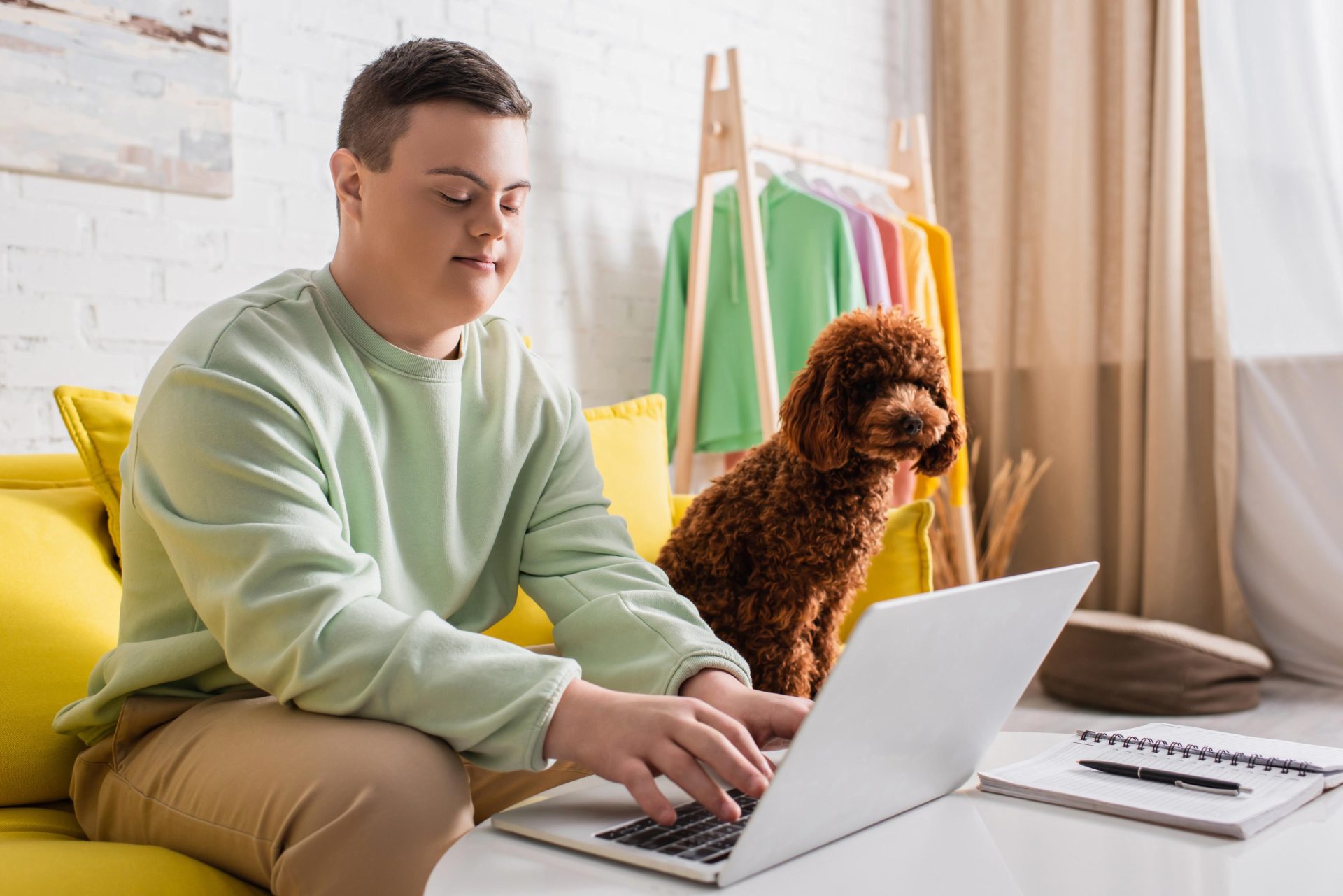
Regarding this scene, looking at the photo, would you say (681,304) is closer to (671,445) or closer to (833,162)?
(671,445)

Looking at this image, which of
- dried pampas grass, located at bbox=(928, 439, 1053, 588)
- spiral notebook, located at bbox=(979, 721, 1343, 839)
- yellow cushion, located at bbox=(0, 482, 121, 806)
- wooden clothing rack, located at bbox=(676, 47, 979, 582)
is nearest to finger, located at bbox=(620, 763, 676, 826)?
spiral notebook, located at bbox=(979, 721, 1343, 839)

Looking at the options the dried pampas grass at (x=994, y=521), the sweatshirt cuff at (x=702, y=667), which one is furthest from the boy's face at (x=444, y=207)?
the dried pampas grass at (x=994, y=521)

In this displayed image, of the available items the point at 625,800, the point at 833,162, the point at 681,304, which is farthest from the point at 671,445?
the point at 625,800

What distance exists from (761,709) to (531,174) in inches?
79.7

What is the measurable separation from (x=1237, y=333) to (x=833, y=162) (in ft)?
4.08

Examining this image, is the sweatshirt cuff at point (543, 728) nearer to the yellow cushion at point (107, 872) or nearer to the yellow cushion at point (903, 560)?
the yellow cushion at point (107, 872)

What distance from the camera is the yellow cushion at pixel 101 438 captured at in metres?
1.40

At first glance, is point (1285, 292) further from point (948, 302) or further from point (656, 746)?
point (656, 746)

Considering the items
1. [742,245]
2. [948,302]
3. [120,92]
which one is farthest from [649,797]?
[948,302]

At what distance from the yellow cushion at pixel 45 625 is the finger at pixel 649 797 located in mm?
771

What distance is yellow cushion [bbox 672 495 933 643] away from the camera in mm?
1700

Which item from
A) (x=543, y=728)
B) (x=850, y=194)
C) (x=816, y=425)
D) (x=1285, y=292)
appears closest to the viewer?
(x=543, y=728)

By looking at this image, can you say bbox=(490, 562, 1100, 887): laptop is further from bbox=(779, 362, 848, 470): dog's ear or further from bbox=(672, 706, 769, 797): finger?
bbox=(779, 362, 848, 470): dog's ear

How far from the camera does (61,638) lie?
48.6 inches
